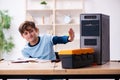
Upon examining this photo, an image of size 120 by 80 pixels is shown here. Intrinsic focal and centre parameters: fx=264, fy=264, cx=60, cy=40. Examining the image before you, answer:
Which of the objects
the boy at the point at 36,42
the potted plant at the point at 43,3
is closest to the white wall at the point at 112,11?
the potted plant at the point at 43,3

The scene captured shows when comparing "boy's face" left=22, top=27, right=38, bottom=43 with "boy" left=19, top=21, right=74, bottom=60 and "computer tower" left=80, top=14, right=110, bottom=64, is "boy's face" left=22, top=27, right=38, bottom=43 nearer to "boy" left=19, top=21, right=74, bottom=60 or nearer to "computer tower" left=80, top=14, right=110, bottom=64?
"boy" left=19, top=21, right=74, bottom=60

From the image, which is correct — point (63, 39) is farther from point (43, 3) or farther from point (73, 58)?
point (43, 3)

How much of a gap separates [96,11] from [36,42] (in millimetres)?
3121

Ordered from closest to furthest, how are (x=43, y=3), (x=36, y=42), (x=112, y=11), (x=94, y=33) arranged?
(x=94, y=33) → (x=36, y=42) → (x=43, y=3) → (x=112, y=11)

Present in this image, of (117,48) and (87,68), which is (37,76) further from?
(117,48)

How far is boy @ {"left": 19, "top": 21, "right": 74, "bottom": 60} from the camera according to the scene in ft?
7.61

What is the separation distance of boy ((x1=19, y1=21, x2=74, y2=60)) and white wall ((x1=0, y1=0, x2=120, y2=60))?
3.02 m

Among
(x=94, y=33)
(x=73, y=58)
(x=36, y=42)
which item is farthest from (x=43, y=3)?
(x=73, y=58)

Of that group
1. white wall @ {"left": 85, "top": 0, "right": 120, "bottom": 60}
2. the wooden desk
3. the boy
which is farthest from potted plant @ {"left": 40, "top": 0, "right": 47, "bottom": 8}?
the wooden desk

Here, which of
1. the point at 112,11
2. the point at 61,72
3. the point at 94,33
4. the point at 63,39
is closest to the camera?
the point at 61,72

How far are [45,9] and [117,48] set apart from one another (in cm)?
164

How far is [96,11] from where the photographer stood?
5.32m

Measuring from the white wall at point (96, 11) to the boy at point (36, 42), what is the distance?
3.02 metres

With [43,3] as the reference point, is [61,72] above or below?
below
